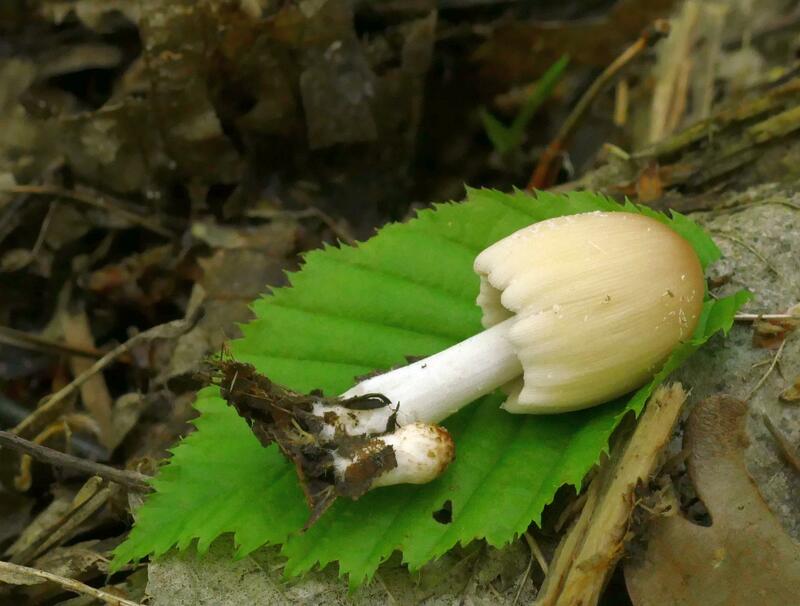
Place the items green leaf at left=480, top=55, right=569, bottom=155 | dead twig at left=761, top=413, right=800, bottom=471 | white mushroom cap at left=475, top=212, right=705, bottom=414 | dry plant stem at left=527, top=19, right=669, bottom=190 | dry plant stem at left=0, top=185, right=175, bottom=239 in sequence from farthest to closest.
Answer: green leaf at left=480, top=55, right=569, bottom=155 → dry plant stem at left=527, top=19, right=669, bottom=190 → dry plant stem at left=0, top=185, right=175, bottom=239 → dead twig at left=761, top=413, right=800, bottom=471 → white mushroom cap at left=475, top=212, right=705, bottom=414

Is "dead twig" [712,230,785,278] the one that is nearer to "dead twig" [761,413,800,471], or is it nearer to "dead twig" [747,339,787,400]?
"dead twig" [747,339,787,400]

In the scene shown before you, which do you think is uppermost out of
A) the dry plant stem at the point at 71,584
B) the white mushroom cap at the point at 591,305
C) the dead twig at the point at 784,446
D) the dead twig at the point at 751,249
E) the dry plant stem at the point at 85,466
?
the white mushroom cap at the point at 591,305

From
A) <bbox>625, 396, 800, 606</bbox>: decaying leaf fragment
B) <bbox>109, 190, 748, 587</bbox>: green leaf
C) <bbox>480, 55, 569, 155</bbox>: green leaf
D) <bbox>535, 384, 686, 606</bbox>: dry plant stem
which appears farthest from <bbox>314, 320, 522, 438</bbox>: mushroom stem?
<bbox>480, 55, 569, 155</bbox>: green leaf

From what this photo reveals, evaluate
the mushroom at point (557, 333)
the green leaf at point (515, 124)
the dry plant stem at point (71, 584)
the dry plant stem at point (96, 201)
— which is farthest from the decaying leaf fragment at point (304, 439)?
the green leaf at point (515, 124)

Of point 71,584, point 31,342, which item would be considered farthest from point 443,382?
point 31,342

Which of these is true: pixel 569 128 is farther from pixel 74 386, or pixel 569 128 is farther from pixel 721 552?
pixel 74 386

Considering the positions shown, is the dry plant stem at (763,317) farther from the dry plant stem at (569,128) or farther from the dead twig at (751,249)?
the dry plant stem at (569,128)

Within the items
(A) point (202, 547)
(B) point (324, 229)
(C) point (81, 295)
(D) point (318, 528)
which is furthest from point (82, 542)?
(B) point (324, 229)
